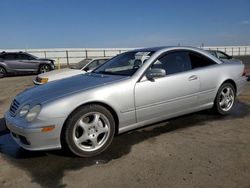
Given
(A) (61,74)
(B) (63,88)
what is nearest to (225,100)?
(B) (63,88)

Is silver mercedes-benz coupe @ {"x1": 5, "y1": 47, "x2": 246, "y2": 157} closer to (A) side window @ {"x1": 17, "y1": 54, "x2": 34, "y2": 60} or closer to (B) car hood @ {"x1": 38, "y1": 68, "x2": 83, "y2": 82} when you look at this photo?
(B) car hood @ {"x1": 38, "y1": 68, "x2": 83, "y2": 82}

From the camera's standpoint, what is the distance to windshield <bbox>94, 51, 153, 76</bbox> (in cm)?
474

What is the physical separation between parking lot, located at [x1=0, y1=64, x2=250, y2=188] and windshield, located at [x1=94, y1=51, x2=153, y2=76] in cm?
104

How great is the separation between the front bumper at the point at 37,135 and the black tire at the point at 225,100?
317 centimetres

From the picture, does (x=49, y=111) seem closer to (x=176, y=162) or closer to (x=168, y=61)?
(x=176, y=162)

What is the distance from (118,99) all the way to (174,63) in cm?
139

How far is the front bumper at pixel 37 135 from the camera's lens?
3621mm

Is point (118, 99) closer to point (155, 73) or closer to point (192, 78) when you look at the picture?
point (155, 73)

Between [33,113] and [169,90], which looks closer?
[33,113]

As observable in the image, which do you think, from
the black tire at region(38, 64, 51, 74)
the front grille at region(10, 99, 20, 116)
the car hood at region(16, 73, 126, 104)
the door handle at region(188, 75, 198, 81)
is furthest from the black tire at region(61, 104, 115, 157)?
the black tire at region(38, 64, 51, 74)

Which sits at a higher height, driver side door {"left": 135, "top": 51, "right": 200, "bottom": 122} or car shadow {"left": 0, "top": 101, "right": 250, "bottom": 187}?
driver side door {"left": 135, "top": 51, "right": 200, "bottom": 122}

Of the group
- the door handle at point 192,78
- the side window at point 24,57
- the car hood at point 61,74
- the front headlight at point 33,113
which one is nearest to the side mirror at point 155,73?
the door handle at point 192,78

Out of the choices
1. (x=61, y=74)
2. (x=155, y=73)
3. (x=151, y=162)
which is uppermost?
(x=155, y=73)

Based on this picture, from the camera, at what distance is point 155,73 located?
4445 millimetres
